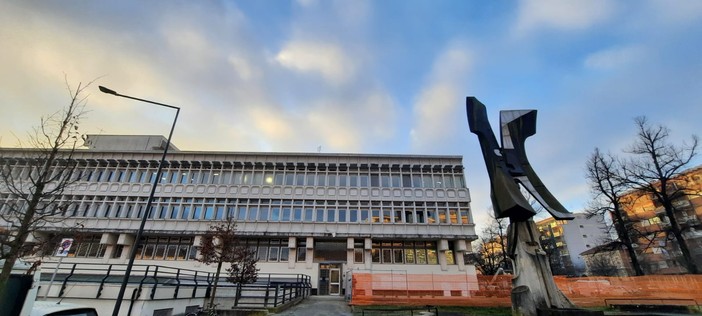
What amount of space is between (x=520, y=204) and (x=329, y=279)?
21.4m

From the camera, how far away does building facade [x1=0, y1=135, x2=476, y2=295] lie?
2828 cm

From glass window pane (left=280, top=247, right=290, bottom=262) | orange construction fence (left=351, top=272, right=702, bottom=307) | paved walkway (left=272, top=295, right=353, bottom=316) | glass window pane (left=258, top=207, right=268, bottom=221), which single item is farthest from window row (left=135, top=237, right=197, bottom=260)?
orange construction fence (left=351, top=272, right=702, bottom=307)

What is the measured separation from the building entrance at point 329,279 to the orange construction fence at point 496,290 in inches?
261

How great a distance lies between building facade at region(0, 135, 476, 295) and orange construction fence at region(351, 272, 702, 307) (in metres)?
5.13

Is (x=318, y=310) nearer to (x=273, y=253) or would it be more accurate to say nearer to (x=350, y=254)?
(x=350, y=254)

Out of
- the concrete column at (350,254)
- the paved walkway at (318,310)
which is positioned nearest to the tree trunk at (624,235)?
the concrete column at (350,254)

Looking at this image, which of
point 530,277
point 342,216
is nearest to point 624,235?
point 530,277

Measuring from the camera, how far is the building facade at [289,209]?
28.3m

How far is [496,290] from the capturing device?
70.8 feet

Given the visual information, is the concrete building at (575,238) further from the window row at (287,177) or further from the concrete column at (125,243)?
the concrete column at (125,243)

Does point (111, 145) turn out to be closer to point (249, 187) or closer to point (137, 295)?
point (249, 187)

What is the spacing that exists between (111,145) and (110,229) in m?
12.5

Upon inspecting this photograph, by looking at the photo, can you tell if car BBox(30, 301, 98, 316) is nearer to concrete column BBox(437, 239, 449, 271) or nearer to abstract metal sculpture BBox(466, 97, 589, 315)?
abstract metal sculpture BBox(466, 97, 589, 315)

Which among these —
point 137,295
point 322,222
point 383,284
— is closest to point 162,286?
point 137,295
